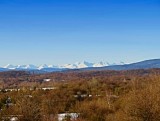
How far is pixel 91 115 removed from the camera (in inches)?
975

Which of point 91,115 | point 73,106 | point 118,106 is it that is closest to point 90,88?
point 73,106

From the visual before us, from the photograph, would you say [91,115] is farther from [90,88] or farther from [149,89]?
[90,88]

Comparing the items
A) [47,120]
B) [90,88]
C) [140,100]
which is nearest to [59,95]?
[90,88]

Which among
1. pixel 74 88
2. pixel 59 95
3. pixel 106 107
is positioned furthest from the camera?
pixel 74 88

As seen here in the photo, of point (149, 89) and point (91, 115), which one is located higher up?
point (149, 89)

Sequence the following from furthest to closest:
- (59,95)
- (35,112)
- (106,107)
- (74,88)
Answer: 1. (74,88)
2. (59,95)
3. (106,107)
4. (35,112)

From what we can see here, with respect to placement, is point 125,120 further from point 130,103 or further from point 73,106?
point 73,106

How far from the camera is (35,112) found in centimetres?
2105

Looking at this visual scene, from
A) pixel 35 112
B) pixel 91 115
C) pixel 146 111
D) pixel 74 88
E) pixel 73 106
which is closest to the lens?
pixel 146 111

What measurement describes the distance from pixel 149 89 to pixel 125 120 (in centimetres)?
222

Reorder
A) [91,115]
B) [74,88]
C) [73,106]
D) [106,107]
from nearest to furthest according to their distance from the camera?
[91,115], [106,107], [73,106], [74,88]

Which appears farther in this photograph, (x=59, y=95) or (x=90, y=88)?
(x=90, y=88)

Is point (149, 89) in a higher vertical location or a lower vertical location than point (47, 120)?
higher

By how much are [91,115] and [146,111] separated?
6062 millimetres
